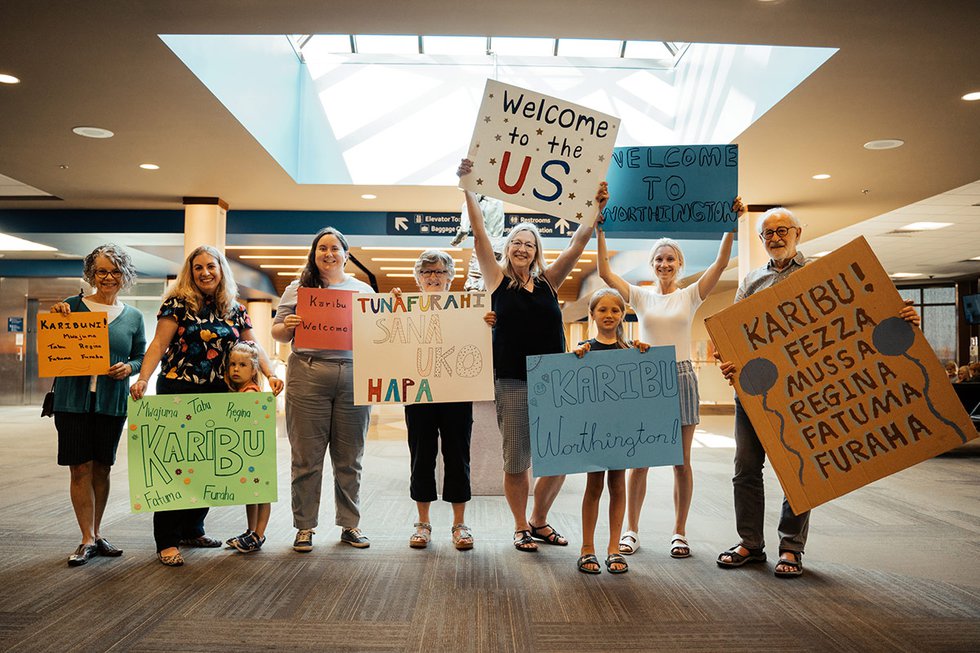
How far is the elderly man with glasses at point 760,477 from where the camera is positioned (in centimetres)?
284

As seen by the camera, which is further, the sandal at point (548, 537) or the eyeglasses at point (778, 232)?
the sandal at point (548, 537)

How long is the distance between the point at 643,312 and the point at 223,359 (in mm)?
1924

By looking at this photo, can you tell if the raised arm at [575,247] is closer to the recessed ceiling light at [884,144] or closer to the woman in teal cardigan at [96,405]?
the woman in teal cardigan at [96,405]

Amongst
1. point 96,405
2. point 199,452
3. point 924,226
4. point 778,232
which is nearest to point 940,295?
point 924,226

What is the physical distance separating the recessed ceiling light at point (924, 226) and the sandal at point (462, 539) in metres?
9.51

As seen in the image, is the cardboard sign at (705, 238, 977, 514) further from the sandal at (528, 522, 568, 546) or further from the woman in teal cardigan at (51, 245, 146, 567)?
the woman in teal cardigan at (51, 245, 146, 567)

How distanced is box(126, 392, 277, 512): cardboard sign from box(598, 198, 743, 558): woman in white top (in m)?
1.64

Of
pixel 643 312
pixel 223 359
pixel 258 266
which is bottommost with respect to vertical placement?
pixel 223 359

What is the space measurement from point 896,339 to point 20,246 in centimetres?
1447

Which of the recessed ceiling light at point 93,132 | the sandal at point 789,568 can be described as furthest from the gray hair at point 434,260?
the recessed ceiling light at point 93,132

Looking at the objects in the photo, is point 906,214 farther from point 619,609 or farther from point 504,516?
point 619,609

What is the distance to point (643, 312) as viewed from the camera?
3.19 meters

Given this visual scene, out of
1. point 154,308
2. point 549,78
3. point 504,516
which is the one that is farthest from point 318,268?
point 154,308

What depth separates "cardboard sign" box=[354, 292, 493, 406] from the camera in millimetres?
3041
